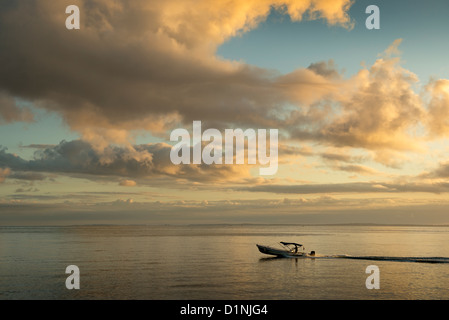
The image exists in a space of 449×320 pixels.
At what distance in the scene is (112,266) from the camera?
296 feet

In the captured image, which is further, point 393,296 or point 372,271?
point 372,271
